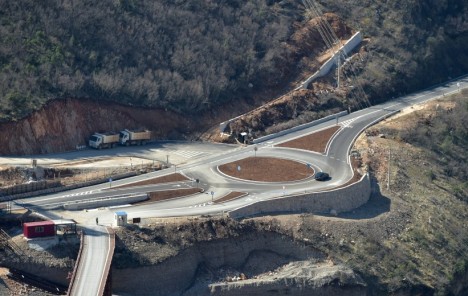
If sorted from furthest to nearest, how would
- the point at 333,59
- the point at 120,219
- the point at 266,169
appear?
the point at 333,59 < the point at 266,169 < the point at 120,219

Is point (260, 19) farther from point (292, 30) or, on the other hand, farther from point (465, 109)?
point (465, 109)

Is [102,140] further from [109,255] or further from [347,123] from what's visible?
[347,123]

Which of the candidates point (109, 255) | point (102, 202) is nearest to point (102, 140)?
point (102, 202)

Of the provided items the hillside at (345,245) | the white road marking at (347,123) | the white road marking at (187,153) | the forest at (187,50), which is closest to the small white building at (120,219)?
the hillside at (345,245)

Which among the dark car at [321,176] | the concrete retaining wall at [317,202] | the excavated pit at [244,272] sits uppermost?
the dark car at [321,176]

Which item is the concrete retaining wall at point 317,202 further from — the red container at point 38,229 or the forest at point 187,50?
the forest at point 187,50

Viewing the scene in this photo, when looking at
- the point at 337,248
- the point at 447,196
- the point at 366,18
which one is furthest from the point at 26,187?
the point at 366,18

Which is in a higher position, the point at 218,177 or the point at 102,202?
the point at 102,202
